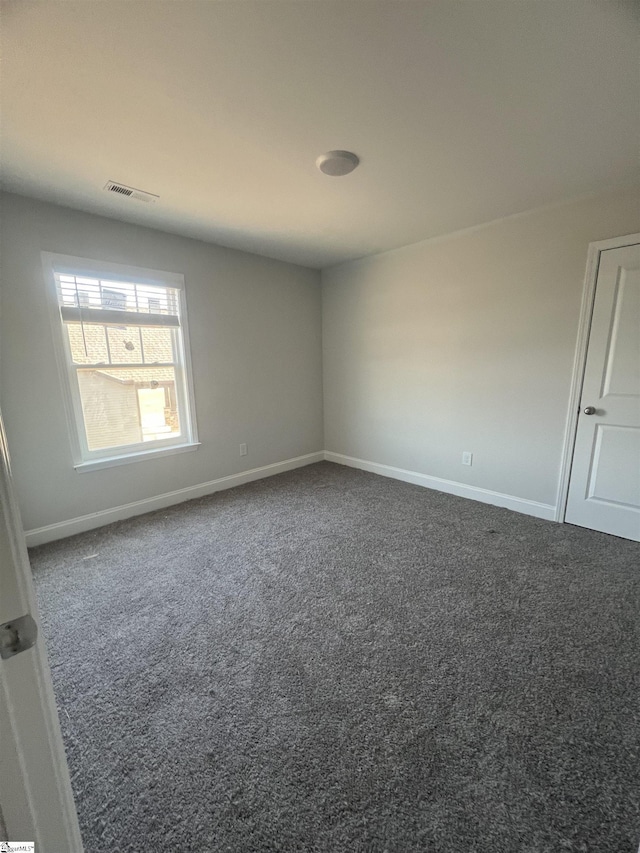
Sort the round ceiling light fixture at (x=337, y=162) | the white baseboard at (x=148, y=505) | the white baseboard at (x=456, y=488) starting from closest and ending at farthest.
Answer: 1. the round ceiling light fixture at (x=337, y=162)
2. the white baseboard at (x=148, y=505)
3. the white baseboard at (x=456, y=488)

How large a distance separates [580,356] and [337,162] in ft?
7.22

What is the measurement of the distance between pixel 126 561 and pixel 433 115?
10.4 feet

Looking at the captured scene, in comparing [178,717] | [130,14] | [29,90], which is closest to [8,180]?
[29,90]

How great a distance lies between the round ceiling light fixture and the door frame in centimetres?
183

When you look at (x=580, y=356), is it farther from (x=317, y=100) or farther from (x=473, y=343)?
(x=317, y=100)

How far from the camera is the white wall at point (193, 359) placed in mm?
2438

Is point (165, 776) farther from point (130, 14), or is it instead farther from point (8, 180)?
point (8, 180)

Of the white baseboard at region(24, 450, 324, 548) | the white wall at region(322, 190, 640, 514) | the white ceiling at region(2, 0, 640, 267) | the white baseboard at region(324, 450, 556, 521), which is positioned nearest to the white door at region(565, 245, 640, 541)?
the white wall at region(322, 190, 640, 514)

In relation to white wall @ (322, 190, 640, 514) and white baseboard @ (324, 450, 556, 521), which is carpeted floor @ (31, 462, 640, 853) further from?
white wall @ (322, 190, 640, 514)

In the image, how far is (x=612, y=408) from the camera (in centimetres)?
252

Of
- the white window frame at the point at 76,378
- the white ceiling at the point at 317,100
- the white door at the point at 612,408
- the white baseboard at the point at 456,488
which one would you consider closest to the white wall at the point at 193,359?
the white window frame at the point at 76,378

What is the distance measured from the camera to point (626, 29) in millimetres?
1249

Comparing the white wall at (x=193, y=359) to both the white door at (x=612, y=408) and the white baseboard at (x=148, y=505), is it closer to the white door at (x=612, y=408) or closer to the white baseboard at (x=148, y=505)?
the white baseboard at (x=148, y=505)

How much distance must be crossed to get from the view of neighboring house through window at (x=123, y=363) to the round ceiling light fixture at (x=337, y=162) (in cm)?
180
